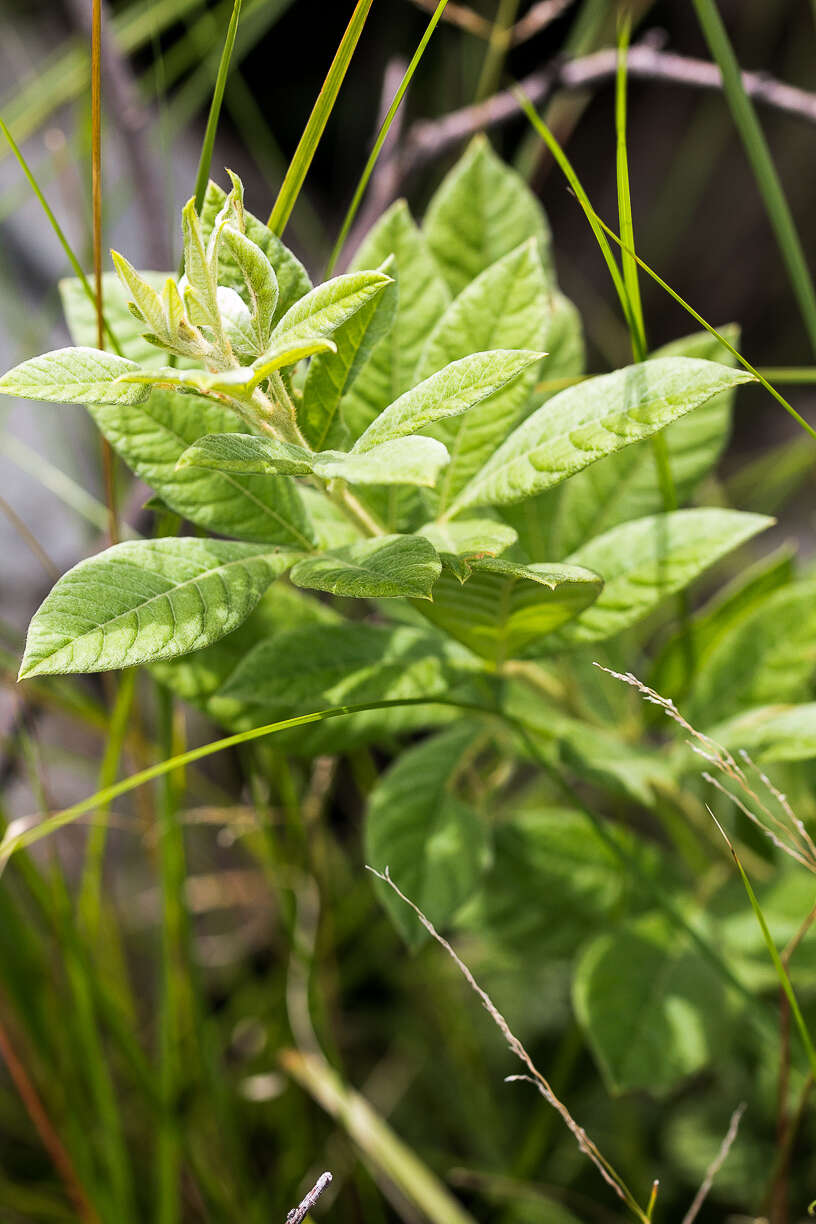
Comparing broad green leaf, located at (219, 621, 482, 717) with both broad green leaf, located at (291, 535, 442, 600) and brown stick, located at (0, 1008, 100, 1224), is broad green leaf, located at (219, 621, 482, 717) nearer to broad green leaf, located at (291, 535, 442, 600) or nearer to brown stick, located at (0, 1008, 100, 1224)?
broad green leaf, located at (291, 535, 442, 600)

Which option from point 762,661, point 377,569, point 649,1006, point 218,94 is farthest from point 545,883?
point 218,94

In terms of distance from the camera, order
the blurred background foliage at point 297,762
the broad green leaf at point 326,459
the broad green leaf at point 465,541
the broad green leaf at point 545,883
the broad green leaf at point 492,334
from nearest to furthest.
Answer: the broad green leaf at point 326,459
the broad green leaf at point 465,541
the broad green leaf at point 492,334
the broad green leaf at point 545,883
the blurred background foliage at point 297,762

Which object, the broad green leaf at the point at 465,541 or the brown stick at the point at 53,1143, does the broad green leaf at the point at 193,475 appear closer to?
→ the broad green leaf at the point at 465,541

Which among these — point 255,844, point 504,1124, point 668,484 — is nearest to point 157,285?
point 668,484

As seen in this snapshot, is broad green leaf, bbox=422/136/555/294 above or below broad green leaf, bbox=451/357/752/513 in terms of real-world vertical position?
above

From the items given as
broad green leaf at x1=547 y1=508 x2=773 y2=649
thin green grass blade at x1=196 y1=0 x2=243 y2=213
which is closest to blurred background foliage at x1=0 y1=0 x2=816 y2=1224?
thin green grass blade at x1=196 y1=0 x2=243 y2=213

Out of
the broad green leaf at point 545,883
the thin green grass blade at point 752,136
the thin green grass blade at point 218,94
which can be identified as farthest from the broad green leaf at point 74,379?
the broad green leaf at point 545,883

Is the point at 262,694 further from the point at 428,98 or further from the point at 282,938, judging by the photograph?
the point at 428,98
